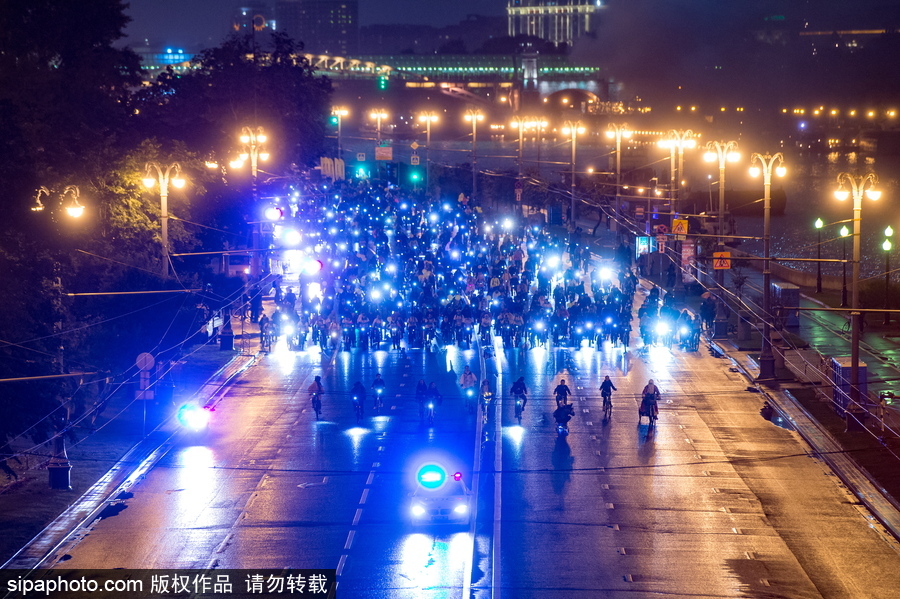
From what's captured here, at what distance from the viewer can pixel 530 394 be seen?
31906 millimetres

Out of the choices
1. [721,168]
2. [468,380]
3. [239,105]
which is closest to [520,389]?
[468,380]

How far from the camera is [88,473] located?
26.0 metres

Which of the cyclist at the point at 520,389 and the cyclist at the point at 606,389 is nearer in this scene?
the cyclist at the point at 606,389

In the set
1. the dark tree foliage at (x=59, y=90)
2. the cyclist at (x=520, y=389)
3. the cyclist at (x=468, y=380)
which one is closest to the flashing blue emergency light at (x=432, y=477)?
the cyclist at (x=520, y=389)

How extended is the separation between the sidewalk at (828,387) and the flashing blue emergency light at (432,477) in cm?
819

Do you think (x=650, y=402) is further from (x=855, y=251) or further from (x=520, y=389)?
(x=855, y=251)

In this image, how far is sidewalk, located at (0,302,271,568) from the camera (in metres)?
21.6

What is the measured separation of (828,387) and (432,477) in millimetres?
15135

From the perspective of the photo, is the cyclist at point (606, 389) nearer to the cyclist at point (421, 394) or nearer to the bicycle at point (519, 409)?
the bicycle at point (519, 409)

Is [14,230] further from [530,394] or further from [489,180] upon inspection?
[489,180]

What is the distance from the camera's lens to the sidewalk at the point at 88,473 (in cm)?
2164

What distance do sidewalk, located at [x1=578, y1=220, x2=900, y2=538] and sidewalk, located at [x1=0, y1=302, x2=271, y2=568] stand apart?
15.4 meters

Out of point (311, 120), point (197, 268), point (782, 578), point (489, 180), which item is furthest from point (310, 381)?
point (489, 180)

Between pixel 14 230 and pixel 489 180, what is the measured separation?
246 feet
